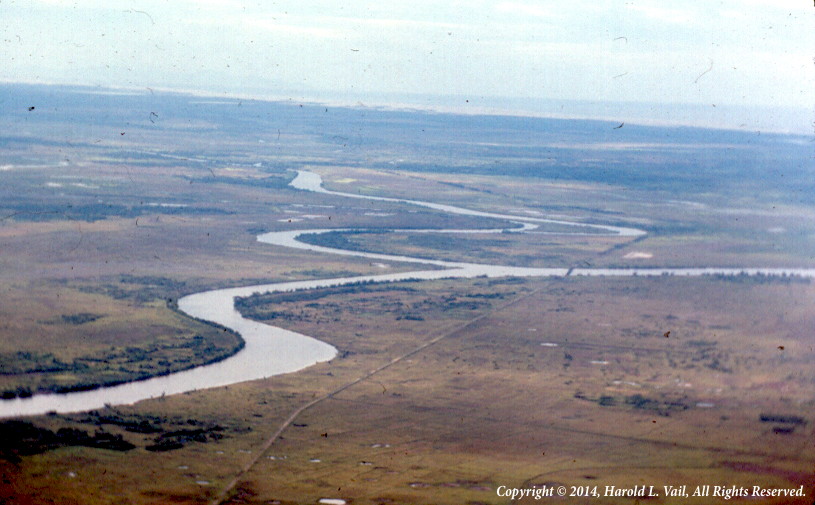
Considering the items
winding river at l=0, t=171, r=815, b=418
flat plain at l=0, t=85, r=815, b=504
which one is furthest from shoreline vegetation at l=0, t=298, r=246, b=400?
winding river at l=0, t=171, r=815, b=418

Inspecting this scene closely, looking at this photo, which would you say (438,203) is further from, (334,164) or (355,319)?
(355,319)

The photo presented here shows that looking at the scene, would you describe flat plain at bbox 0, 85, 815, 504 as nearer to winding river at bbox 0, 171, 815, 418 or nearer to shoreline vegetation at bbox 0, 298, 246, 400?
shoreline vegetation at bbox 0, 298, 246, 400

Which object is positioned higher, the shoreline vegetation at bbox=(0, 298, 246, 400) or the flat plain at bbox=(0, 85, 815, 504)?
the flat plain at bbox=(0, 85, 815, 504)

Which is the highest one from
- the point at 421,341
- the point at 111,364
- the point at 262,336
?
the point at 421,341

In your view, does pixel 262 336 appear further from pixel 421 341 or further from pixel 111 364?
pixel 111 364

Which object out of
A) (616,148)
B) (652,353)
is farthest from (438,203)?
(652,353)

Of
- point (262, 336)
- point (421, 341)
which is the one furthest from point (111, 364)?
point (421, 341)
